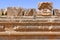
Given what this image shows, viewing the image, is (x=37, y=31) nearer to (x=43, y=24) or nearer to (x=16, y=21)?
(x=43, y=24)

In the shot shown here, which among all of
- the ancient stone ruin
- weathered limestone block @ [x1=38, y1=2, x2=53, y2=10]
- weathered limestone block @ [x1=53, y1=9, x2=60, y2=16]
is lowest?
the ancient stone ruin

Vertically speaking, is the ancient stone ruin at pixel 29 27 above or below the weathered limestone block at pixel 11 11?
below

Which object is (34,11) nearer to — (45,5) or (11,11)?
(45,5)

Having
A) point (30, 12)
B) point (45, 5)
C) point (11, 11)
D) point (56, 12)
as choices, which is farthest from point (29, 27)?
point (56, 12)

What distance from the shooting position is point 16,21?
14.5ft

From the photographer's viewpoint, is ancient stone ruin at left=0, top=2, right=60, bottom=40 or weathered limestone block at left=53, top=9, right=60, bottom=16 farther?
weathered limestone block at left=53, top=9, right=60, bottom=16

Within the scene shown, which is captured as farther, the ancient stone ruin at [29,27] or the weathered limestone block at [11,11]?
the weathered limestone block at [11,11]

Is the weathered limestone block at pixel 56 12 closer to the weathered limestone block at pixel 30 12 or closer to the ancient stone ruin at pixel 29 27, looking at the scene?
the ancient stone ruin at pixel 29 27

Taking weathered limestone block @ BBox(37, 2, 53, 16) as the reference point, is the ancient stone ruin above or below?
below

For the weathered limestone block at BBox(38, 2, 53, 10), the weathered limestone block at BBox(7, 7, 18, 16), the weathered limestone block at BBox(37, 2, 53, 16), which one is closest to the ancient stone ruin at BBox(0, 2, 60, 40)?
the weathered limestone block at BBox(7, 7, 18, 16)

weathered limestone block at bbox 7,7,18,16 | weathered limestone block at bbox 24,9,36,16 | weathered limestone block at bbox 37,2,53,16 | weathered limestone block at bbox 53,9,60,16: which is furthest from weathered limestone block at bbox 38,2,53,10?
weathered limestone block at bbox 7,7,18,16

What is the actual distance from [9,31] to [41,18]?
114cm

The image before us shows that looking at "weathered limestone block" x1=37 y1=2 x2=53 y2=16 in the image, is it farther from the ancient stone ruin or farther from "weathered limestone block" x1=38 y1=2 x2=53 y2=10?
the ancient stone ruin

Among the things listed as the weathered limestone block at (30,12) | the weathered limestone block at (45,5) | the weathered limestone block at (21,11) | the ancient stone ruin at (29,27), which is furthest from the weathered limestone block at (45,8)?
the weathered limestone block at (21,11)
